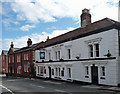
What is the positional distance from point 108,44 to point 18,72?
107 ft

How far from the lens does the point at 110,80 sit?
17.2 metres

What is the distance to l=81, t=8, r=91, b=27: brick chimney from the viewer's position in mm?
26039

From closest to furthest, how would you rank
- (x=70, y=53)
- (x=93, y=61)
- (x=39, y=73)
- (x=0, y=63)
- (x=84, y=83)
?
(x=93, y=61)
(x=84, y=83)
(x=70, y=53)
(x=39, y=73)
(x=0, y=63)

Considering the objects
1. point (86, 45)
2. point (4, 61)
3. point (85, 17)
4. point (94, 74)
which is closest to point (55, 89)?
point (94, 74)

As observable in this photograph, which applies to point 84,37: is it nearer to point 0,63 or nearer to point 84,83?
point 84,83

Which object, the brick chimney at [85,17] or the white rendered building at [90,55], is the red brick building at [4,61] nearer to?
the white rendered building at [90,55]

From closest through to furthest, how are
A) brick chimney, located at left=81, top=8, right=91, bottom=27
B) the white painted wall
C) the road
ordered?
the road < the white painted wall < brick chimney, located at left=81, top=8, right=91, bottom=27

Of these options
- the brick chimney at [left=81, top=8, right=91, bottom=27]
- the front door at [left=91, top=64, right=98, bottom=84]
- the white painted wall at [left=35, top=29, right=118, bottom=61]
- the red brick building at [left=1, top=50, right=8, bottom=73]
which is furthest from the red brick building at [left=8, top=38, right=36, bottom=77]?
the front door at [left=91, top=64, right=98, bottom=84]

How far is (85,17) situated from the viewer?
26094mm

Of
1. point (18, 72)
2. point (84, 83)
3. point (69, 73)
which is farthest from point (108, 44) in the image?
point (18, 72)

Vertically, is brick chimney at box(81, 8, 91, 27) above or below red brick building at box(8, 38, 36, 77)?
above

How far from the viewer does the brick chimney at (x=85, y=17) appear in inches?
1025

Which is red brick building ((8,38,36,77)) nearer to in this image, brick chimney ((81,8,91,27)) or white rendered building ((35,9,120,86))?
white rendered building ((35,9,120,86))

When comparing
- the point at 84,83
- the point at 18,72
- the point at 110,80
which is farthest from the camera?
the point at 18,72
